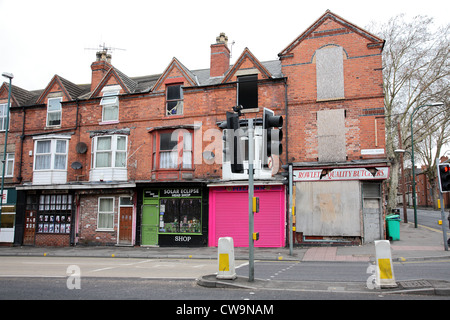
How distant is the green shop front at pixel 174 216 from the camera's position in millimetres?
20234

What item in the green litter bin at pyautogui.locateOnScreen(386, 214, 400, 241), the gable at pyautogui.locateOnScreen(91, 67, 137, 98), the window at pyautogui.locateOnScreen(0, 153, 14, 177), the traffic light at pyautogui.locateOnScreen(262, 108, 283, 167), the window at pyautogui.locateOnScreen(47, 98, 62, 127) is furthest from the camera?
the window at pyautogui.locateOnScreen(0, 153, 14, 177)

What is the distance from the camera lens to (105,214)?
869 inches

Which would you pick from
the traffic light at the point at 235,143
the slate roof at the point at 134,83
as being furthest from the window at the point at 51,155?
the traffic light at the point at 235,143

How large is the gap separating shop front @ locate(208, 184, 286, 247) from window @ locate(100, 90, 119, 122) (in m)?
7.97

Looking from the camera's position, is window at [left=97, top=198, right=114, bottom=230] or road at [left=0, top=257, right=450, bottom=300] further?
window at [left=97, top=198, right=114, bottom=230]

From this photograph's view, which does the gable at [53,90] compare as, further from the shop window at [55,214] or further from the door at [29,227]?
the door at [29,227]

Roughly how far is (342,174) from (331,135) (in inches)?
82.0

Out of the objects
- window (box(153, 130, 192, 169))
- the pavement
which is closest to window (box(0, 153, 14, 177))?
the pavement

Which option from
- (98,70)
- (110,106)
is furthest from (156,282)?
(98,70)

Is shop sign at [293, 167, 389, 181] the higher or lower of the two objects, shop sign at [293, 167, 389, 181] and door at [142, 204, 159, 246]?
the higher

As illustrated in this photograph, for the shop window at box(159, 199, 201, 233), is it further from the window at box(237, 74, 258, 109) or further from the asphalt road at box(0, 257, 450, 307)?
the asphalt road at box(0, 257, 450, 307)

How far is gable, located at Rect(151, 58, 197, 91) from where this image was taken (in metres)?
21.7

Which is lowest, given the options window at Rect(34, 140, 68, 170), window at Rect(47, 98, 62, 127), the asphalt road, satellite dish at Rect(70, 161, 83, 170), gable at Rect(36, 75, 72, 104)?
the asphalt road
